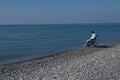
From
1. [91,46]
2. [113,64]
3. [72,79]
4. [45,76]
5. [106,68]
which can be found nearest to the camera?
[72,79]

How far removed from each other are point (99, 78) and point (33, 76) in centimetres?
289

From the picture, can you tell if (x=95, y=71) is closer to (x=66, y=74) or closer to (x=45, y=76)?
(x=66, y=74)

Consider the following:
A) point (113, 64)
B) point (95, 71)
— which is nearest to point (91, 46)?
point (113, 64)

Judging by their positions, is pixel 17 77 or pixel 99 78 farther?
pixel 17 77

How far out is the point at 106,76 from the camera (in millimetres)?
10258

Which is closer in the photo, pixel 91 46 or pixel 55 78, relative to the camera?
pixel 55 78

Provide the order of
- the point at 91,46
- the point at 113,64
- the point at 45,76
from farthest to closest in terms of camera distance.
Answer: the point at 91,46 < the point at 113,64 < the point at 45,76

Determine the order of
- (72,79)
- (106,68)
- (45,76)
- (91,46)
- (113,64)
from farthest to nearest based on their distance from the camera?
(91,46), (113,64), (106,68), (45,76), (72,79)

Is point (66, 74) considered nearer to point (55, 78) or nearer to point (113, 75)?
point (55, 78)

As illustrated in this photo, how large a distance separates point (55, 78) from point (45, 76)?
2.23ft

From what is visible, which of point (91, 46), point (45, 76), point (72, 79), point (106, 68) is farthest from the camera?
point (91, 46)

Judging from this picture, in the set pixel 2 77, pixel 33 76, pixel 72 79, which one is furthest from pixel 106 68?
pixel 2 77

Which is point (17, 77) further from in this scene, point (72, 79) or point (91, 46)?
point (91, 46)

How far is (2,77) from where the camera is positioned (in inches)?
449
